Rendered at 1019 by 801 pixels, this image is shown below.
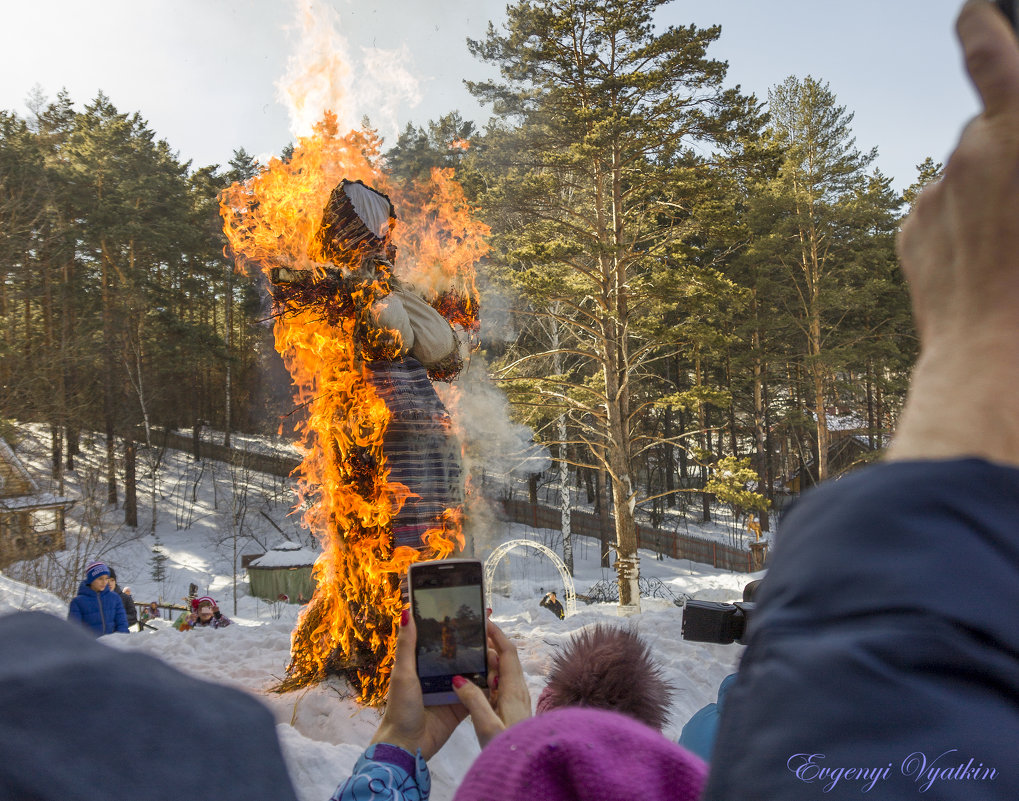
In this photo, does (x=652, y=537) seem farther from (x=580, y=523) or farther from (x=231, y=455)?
(x=231, y=455)

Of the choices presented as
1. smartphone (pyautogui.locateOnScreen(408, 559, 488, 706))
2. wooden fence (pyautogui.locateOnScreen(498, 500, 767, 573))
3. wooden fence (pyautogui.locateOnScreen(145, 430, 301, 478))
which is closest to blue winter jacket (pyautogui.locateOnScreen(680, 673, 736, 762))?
smartphone (pyautogui.locateOnScreen(408, 559, 488, 706))

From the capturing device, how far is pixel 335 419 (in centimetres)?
499

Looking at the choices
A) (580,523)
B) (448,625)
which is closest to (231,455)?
(580,523)

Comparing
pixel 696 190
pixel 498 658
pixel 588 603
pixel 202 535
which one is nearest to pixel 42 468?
pixel 202 535

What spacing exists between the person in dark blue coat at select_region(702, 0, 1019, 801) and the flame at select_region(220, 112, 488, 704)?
4.53 m

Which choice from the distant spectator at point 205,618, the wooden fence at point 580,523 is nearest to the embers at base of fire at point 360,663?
the distant spectator at point 205,618

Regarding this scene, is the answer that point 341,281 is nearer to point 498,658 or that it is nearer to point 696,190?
point 498,658

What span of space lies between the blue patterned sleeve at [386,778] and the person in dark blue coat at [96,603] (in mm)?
7311

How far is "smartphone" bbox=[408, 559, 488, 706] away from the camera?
215cm

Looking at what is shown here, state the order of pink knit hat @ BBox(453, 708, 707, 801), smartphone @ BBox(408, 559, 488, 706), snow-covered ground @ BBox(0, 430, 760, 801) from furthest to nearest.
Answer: snow-covered ground @ BBox(0, 430, 760, 801)
smartphone @ BBox(408, 559, 488, 706)
pink knit hat @ BBox(453, 708, 707, 801)

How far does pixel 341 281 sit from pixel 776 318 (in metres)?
19.8

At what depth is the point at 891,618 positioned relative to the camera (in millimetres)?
369

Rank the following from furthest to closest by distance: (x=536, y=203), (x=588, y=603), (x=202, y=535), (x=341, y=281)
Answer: (x=202, y=535) → (x=588, y=603) → (x=536, y=203) → (x=341, y=281)

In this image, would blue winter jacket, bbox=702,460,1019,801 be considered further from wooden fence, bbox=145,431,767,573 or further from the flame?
wooden fence, bbox=145,431,767,573
